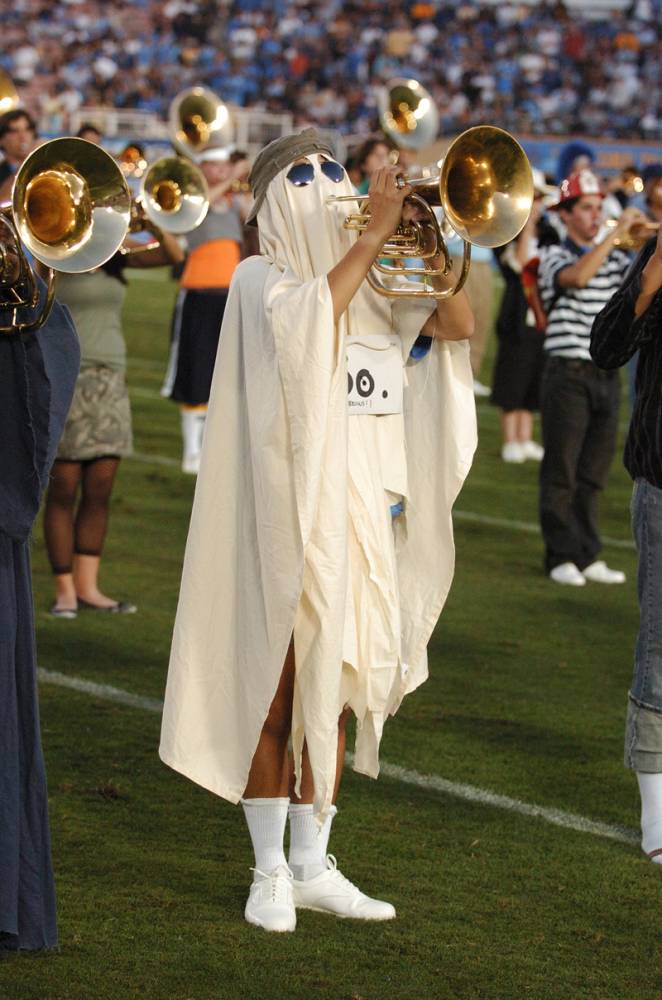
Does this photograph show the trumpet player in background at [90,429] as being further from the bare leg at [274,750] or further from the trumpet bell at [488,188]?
the bare leg at [274,750]

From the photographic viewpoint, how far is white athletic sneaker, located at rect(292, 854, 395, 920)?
425 cm

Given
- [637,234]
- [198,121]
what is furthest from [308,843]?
[198,121]

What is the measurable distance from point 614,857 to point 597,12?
37.4 metres

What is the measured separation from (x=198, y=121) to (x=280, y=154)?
1067 cm

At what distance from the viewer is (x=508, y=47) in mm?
37500

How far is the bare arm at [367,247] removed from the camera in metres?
3.89

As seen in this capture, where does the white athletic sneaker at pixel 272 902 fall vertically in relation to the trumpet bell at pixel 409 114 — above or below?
below

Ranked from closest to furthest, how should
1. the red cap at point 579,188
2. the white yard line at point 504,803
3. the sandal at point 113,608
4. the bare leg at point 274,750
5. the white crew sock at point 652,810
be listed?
the bare leg at point 274,750
the white crew sock at point 652,810
the white yard line at point 504,803
the sandal at point 113,608
the red cap at point 579,188

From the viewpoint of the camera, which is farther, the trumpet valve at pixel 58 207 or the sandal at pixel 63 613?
the sandal at pixel 63 613

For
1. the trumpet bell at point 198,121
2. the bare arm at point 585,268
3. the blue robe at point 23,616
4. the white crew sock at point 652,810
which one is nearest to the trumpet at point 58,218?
the blue robe at point 23,616

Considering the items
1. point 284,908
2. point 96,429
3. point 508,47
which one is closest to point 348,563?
point 284,908

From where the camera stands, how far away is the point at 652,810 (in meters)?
4.84

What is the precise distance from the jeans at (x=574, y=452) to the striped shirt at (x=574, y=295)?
0.09 m

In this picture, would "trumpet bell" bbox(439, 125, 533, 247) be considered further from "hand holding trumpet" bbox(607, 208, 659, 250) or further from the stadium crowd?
the stadium crowd
